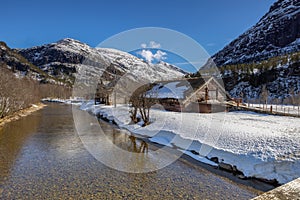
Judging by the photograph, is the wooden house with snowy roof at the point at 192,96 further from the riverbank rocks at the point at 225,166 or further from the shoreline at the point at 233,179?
the riverbank rocks at the point at 225,166

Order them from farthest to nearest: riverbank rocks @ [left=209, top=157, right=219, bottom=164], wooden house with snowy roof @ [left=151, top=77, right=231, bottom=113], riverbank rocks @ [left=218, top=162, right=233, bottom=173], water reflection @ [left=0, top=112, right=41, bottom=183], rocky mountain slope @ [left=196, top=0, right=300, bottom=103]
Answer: rocky mountain slope @ [left=196, top=0, right=300, bottom=103], wooden house with snowy roof @ [left=151, top=77, right=231, bottom=113], riverbank rocks @ [left=209, top=157, right=219, bottom=164], riverbank rocks @ [left=218, top=162, right=233, bottom=173], water reflection @ [left=0, top=112, right=41, bottom=183]

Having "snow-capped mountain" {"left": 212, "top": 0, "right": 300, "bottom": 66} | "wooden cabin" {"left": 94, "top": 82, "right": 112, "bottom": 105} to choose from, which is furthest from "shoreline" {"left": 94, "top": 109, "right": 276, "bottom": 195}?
"snow-capped mountain" {"left": 212, "top": 0, "right": 300, "bottom": 66}

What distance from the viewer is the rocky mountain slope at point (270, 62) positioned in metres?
48.8

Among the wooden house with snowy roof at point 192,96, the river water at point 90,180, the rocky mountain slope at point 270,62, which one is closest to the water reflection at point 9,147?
the river water at point 90,180

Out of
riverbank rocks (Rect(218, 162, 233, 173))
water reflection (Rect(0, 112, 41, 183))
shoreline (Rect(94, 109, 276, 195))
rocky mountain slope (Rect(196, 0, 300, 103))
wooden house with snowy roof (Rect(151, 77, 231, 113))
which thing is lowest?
shoreline (Rect(94, 109, 276, 195))

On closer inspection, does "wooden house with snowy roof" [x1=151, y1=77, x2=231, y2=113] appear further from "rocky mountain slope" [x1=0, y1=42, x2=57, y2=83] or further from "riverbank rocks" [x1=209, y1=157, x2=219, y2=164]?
"rocky mountain slope" [x1=0, y1=42, x2=57, y2=83]

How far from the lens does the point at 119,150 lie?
13.6 m

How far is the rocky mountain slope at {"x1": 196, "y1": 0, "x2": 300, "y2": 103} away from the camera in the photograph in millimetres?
48806

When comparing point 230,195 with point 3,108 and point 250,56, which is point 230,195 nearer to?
point 3,108

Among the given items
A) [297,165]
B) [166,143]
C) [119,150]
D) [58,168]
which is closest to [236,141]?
[297,165]

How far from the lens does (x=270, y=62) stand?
60.2m

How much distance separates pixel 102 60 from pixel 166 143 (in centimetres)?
16877

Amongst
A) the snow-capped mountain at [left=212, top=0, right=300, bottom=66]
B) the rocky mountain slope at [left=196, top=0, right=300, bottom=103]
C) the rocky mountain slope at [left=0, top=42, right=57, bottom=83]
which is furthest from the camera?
the rocky mountain slope at [left=0, top=42, right=57, bottom=83]

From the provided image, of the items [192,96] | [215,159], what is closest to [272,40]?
[192,96]
